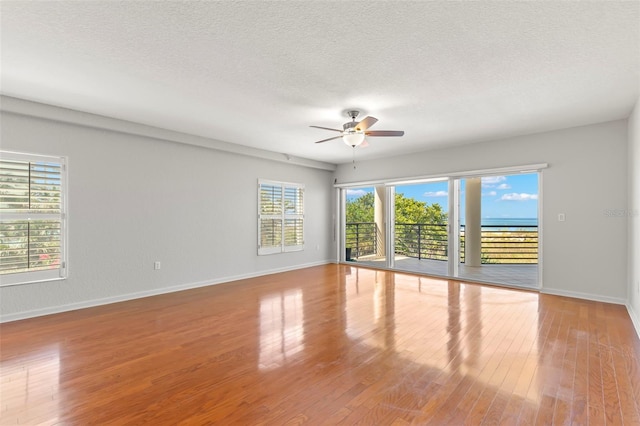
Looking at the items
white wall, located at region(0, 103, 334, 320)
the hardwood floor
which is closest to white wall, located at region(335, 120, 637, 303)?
the hardwood floor

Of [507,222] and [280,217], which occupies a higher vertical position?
[280,217]

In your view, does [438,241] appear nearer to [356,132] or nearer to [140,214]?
[356,132]

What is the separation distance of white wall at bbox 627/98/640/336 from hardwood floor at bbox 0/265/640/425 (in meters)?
0.25

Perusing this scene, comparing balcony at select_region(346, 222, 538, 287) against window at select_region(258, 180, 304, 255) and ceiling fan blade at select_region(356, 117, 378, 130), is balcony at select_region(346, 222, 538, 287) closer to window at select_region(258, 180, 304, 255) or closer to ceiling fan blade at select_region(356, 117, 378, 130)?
window at select_region(258, 180, 304, 255)

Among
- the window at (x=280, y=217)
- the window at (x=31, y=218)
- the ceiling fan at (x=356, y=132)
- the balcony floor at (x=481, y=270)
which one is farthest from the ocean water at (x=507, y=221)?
the window at (x=31, y=218)

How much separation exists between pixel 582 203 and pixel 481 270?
8.66 ft

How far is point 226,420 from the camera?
184 cm

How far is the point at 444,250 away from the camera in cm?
764

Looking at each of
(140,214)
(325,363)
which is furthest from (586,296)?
(140,214)

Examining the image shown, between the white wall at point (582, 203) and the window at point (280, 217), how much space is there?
13.7 ft

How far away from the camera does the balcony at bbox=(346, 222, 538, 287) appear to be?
253 inches

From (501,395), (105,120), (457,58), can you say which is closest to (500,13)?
(457,58)

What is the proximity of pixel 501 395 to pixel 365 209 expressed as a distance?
20.2 feet

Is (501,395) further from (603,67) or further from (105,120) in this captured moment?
(105,120)
